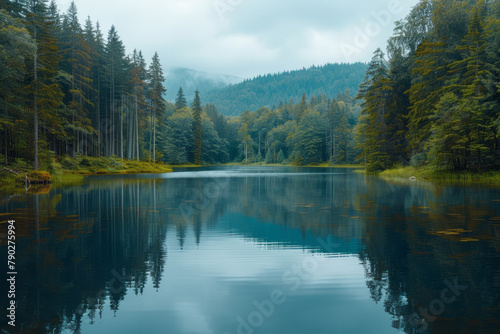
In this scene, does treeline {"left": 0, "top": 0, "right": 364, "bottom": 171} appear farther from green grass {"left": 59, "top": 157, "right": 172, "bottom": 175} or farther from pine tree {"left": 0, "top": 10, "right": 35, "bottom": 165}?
green grass {"left": 59, "top": 157, "right": 172, "bottom": 175}

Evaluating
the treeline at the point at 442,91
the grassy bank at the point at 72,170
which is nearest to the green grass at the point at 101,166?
the grassy bank at the point at 72,170

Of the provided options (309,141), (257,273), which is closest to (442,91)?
(257,273)

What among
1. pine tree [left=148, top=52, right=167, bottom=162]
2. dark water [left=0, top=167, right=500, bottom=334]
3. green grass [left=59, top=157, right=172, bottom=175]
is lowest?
dark water [left=0, top=167, right=500, bottom=334]

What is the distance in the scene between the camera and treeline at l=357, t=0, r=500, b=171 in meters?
32.9

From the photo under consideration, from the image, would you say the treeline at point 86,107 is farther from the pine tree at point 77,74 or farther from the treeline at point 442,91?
the treeline at point 442,91

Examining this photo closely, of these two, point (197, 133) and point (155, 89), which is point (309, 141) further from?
point (155, 89)

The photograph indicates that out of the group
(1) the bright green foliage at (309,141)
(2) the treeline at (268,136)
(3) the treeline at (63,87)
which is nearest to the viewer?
(3) the treeline at (63,87)

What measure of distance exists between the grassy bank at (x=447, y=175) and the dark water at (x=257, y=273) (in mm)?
20894

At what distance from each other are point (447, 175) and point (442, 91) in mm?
8529

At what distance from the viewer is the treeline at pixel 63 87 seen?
30000 millimetres

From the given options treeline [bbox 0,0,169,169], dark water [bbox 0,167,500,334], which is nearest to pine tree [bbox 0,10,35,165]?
treeline [bbox 0,0,169,169]

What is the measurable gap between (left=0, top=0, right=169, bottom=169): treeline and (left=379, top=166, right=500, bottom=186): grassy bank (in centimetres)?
3596

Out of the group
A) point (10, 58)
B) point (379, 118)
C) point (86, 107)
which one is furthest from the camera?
point (86, 107)

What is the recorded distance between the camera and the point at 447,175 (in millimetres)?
35969
